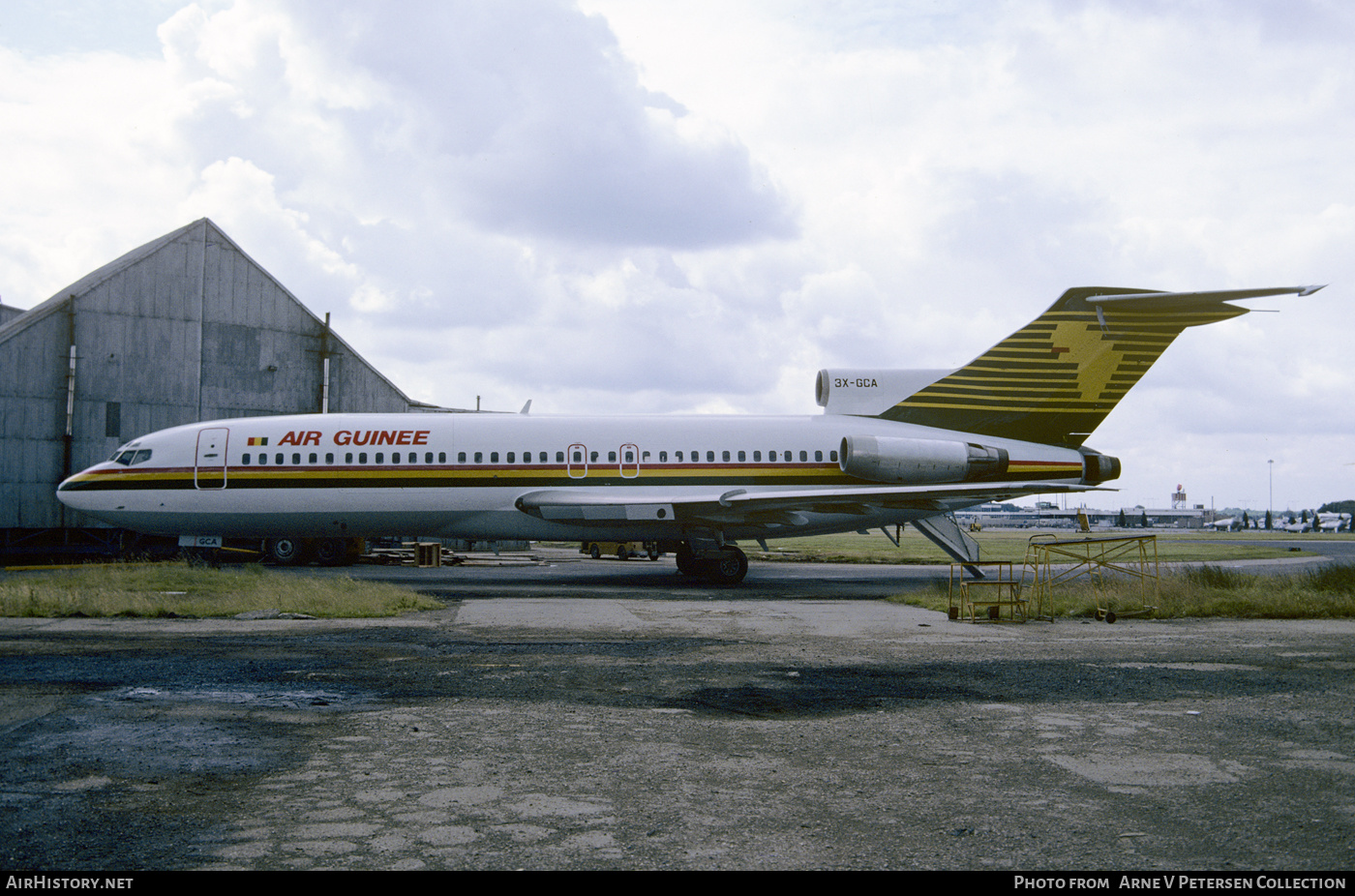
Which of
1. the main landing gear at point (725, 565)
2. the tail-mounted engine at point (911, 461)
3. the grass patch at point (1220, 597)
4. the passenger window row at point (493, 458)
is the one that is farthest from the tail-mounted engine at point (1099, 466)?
the main landing gear at point (725, 565)

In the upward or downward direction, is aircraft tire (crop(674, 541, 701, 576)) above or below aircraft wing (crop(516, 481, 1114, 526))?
below

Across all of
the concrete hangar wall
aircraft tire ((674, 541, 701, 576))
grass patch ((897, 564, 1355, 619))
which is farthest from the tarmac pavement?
the concrete hangar wall

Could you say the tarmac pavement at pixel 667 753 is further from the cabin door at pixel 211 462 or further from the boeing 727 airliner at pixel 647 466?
the cabin door at pixel 211 462

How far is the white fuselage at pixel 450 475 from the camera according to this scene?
20406 mm

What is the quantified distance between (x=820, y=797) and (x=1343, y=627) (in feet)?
37.4

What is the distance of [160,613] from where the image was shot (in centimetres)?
1323

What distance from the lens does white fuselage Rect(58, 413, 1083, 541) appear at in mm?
20406

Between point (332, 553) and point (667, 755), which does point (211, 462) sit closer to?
point (332, 553)

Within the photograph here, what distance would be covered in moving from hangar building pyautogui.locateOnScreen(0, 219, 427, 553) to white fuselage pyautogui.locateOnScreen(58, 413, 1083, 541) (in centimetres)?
532

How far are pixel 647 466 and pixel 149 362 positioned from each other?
15790 mm

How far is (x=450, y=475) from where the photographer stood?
20.5 m

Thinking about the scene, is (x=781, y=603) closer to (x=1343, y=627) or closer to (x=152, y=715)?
(x=1343, y=627)

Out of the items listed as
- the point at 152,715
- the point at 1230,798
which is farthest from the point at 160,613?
the point at 1230,798

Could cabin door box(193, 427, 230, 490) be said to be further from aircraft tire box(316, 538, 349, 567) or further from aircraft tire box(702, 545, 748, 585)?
aircraft tire box(702, 545, 748, 585)
